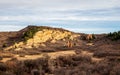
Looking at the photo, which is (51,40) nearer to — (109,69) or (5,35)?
(5,35)

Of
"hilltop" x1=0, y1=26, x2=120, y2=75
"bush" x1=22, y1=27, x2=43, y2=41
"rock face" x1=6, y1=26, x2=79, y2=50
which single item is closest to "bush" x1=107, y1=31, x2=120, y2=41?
"hilltop" x1=0, y1=26, x2=120, y2=75

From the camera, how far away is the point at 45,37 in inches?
2255

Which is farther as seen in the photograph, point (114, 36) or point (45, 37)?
point (45, 37)

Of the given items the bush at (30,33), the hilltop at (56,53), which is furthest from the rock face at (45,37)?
the bush at (30,33)

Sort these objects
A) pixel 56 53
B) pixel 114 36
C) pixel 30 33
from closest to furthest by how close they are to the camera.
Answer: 1. pixel 56 53
2. pixel 114 36
3. pixel 30 33

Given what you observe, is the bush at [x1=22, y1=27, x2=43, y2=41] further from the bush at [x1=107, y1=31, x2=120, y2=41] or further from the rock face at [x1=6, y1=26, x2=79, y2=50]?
the bush at [x1=107, y1=31, x2=120, y2=41]

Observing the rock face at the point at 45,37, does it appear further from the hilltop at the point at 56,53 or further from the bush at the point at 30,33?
the bush at the point at 30,33

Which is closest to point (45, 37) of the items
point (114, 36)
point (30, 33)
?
point (30, 33)

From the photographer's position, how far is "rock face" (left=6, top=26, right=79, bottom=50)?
51.4m

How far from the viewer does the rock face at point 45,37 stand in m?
51.4

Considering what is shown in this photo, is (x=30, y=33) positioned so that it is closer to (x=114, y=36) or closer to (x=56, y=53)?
(x=114, y=36)

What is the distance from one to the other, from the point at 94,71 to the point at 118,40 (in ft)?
110

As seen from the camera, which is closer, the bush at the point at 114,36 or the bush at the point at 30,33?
the bush at the point at 114,36

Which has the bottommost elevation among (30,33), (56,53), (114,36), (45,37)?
(56,53)
